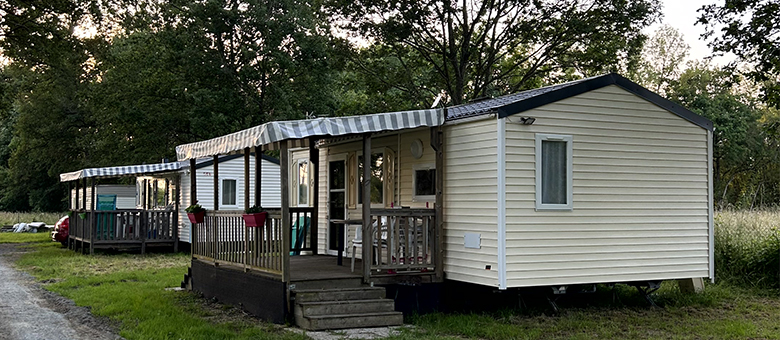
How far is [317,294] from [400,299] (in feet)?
3.56

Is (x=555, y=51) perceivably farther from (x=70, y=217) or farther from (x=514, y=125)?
(x=70, y=217)

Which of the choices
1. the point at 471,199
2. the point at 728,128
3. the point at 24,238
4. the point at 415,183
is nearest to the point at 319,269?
the point at 415,183

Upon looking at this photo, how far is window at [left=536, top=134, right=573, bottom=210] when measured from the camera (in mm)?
8719

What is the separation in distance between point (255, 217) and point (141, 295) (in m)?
3.21

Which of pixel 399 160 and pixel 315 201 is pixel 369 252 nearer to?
pixel 399 160

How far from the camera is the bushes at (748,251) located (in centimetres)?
1161

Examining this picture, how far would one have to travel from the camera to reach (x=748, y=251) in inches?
472

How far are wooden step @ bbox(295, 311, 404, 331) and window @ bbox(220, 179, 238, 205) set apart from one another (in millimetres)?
12109

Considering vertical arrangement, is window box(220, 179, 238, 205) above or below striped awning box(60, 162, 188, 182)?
below

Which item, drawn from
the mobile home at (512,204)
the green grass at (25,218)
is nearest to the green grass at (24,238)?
the green grass at (25,218)

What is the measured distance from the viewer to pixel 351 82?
2394 cm

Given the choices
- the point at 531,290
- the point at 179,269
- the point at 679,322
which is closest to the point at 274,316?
the point at 531,290

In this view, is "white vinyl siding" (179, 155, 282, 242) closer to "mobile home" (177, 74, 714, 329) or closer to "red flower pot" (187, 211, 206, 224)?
"red flower pot" (187, 211, 206, 224)

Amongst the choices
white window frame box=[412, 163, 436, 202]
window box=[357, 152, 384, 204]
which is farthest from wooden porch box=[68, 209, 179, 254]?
white window frame box=[412, 163, 436, 202]
